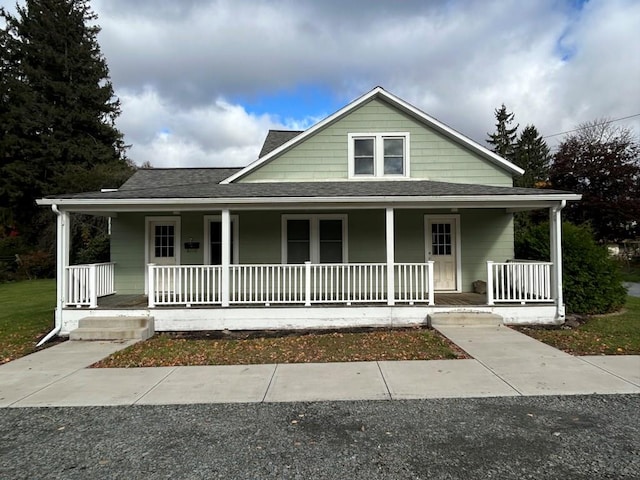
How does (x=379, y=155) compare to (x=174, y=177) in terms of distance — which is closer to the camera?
(x=379, y=155)

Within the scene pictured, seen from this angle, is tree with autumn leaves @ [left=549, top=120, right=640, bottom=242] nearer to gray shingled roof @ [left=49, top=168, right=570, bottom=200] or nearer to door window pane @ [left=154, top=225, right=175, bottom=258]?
gray shingled roof @ [left=49, top=168, right=570, bottom=200]

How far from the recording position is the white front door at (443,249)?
11305 millimetres

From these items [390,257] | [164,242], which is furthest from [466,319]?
[164,242]

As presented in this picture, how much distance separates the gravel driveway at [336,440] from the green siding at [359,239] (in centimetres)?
676

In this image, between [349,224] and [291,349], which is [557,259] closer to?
[349,224]

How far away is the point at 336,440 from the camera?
3725mm

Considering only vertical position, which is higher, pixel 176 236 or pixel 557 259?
pixel 176 236

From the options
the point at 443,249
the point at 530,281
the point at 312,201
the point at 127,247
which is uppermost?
the point at 312,201

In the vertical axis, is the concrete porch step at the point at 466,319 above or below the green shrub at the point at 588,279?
below

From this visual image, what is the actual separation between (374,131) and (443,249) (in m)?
3.92

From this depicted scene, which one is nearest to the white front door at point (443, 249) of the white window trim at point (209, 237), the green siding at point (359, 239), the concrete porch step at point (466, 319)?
the green siding at point (359, 239)

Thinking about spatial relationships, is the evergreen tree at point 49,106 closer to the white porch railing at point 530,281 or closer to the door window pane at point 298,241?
the door window pane at point 298,241

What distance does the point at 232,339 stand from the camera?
8367 millimetres

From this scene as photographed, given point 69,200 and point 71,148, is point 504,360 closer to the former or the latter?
point 69,200
